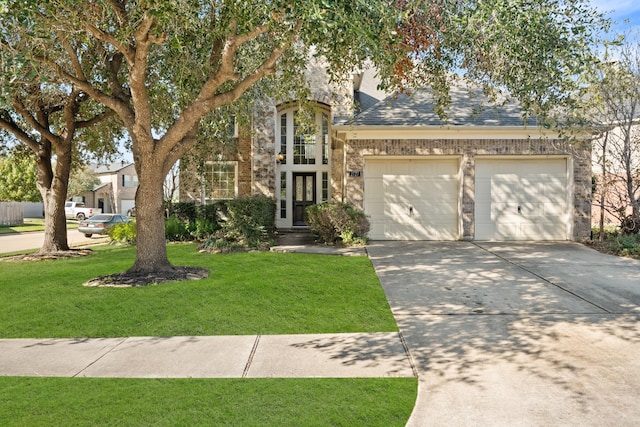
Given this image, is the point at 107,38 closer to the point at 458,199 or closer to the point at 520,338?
the point at 520,338

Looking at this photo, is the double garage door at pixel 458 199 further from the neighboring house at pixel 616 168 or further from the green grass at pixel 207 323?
the green grass at pixel 207 323

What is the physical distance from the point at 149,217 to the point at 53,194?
582 centimetres

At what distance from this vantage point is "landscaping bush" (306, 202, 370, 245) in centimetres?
1227

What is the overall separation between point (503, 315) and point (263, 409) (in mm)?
3809

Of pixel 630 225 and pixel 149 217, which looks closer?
pixel 149 217

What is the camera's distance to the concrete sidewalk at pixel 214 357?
4.13 metres

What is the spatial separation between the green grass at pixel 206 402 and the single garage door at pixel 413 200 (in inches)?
389

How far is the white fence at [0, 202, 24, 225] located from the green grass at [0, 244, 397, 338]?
24941 millimetres

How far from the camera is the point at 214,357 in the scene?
14.9ft

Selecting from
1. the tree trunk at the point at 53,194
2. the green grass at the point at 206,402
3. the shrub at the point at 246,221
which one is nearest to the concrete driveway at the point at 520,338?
the green grass at the point at 206,402

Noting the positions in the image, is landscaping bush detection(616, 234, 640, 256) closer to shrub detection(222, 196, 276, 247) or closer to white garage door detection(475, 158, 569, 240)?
white garage door detection(475, 158, 569, 240)

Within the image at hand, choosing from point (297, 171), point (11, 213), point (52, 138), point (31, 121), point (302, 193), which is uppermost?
point (31, 121)

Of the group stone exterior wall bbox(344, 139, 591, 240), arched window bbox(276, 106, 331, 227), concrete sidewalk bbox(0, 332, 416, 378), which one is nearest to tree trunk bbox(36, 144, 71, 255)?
arched window bbox(276, 106, 331, 227)

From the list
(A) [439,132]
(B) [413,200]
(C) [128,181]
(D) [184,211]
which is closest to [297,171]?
(D) [184,211]
